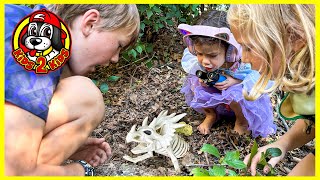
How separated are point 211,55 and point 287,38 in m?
0.72

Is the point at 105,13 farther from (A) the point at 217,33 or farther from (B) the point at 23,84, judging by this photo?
(A) the point at 217,33

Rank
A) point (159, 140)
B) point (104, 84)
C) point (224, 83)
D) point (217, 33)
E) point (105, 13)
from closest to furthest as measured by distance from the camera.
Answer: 1. point (105, 13)
2. point (159, 140)
3. point (217, 33)
4. point (224, 83)
5. point (104, 84)

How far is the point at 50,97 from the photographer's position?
1526mm

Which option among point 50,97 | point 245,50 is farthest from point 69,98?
point 245,50

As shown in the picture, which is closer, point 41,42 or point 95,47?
point 41,42

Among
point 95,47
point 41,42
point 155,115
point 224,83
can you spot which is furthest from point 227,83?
point 41,42

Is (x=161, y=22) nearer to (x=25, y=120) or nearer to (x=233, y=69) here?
(x=233, y=69)

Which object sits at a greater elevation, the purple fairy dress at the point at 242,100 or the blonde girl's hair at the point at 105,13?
the blonde girl's hair at the point at 105,13

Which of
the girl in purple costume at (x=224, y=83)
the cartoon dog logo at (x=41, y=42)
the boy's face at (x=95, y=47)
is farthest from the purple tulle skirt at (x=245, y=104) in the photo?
the cartoon dog logo at (x=41, y=42)

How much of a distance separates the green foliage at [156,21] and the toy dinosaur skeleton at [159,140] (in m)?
0.72

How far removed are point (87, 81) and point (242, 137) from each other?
3.18 feet

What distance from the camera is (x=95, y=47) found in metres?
1.71

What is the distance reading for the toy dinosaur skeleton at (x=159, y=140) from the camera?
1.90 meters

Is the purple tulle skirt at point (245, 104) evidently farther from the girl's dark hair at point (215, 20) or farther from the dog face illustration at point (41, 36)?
the dog face illustration at point (41, 36)
